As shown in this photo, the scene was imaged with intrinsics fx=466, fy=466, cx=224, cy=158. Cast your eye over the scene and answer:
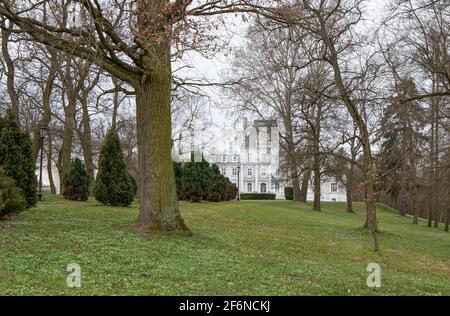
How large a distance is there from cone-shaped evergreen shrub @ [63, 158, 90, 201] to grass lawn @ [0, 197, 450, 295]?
8.65 meters

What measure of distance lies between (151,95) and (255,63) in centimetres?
2364

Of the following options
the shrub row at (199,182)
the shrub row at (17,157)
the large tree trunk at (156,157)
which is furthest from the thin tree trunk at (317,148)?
the shrub row at (17,157)

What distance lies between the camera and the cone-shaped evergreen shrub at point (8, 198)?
9.99 meters

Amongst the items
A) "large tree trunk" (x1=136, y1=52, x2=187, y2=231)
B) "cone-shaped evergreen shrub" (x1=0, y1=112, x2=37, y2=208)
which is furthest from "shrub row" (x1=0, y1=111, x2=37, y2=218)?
"large tree trunk" (x1=136, y1=52, x2=187, y2=231)

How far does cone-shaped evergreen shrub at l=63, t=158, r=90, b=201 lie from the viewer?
22.0 m

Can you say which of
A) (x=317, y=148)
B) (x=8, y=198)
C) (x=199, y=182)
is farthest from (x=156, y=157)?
(x=317, y=148)

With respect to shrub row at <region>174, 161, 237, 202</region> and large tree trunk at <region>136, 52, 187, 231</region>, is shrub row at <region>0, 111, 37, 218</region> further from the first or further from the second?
shrub row at <region>174, 161, 237, 202</region>

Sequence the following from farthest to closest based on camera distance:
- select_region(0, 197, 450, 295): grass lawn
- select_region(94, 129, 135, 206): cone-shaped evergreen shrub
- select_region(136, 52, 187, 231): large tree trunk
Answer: select_region(94, 129, 135, 206): cone-shaped evergreen shrub
select_region(136, 52, 187, 231): large tree trunk
select_region(0, 197, 450, 295): grass lawn

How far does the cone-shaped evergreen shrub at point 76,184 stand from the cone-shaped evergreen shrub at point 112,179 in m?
3.99

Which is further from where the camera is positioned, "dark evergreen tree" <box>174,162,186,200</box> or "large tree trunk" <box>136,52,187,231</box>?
"dark evergreen tree" <box>174,162,186,200</box>

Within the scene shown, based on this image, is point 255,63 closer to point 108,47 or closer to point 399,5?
point 399,5

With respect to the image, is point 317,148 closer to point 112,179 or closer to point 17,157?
point 112,179
